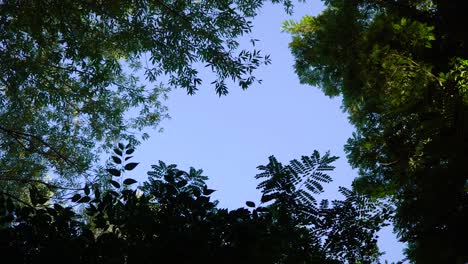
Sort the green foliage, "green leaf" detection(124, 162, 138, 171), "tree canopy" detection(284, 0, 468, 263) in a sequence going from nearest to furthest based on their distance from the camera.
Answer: the green foliage → "green leaf" detection(124, 162, 138, 171) → "tree canopy" detection(284, 0, 468, 263)

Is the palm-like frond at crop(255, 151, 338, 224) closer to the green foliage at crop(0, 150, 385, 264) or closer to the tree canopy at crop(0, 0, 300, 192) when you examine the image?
the green foliage at crop(0, 150, 385, 264)

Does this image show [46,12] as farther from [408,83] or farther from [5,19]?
[408,83]

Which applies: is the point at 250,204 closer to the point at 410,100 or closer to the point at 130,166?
the point at 130,166

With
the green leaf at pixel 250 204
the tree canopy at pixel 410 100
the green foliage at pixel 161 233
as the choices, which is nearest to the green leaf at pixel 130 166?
the green foliage at pixel 161 233

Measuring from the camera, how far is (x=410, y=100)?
5.53 meters

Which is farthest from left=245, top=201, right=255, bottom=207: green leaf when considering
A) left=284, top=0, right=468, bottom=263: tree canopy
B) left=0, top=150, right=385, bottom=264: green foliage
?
left=284, top=0, right=468, bottom=263: tree canopy

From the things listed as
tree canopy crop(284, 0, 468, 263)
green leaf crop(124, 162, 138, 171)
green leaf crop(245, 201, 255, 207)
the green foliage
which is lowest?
the green foliage

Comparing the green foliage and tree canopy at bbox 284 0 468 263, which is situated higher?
tree canopy at bbox 284 0 468 263

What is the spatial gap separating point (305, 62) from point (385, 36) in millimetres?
2210

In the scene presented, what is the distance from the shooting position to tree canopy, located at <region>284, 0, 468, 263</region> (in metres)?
4.78

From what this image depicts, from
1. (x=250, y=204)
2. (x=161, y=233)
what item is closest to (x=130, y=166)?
(x=161, y=233)

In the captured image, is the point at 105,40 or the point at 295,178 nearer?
the point at 295,178

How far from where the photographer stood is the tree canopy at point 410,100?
15.7ft

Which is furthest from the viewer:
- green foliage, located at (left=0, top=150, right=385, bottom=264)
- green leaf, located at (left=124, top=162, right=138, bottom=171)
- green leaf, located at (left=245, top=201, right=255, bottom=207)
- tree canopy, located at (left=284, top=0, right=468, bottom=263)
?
tree canopy, located at (left=284, top=0, right=468, bottom=263)
